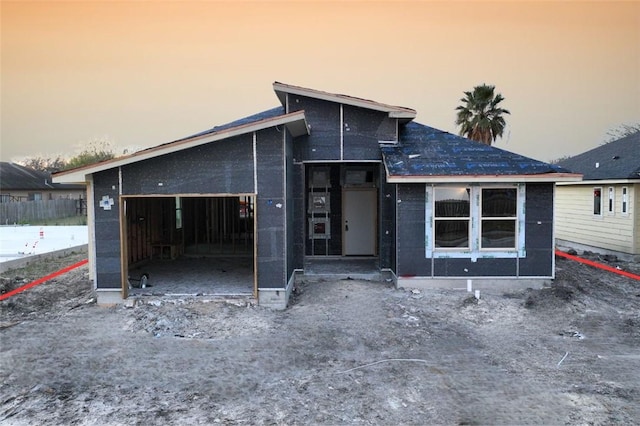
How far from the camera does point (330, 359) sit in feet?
22.6

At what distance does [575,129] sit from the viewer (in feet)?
125

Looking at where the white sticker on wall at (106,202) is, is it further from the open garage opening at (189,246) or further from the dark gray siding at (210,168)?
the dark gray siding at (210,168)

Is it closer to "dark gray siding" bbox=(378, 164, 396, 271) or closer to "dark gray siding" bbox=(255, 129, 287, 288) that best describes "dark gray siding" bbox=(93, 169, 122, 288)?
"dark gray siding" bbox=(255, 129, 287, 288)

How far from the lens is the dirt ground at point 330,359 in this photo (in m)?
5.20

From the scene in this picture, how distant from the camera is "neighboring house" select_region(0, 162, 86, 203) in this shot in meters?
38.2

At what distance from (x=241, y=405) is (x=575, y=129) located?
4171cm

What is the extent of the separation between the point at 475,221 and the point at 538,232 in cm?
161

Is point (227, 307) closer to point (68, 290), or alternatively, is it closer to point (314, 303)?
point (314, 303)

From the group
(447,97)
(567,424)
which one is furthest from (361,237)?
(447,97)

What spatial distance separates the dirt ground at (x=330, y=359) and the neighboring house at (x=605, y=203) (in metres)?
5.83

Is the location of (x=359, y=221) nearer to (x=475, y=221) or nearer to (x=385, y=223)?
(x=385, y=223)

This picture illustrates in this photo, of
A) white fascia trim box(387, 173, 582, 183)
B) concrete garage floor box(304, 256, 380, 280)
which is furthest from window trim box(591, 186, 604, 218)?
concrete garage floor box(304, 256, 380, 280)

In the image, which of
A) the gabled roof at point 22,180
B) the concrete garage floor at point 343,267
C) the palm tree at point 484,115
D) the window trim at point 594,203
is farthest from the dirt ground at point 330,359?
the gabled roof at point 22,180

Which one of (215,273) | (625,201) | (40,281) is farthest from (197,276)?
(625,201)
